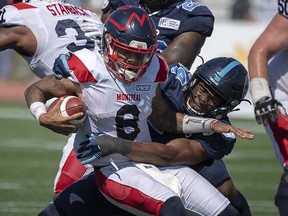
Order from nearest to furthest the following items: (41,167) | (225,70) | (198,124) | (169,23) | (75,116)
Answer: (75,116), (198,124), (225,70), (169,23), (41,167)

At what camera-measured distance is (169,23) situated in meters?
5.99

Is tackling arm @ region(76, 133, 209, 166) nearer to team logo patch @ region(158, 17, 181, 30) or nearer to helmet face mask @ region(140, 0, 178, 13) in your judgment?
team logo patch @ region(158, 17, 181, 30)

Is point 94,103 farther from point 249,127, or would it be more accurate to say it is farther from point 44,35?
point 249,127

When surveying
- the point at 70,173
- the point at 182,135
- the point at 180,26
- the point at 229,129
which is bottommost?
the point at 70,173

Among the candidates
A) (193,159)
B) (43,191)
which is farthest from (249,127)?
(193,159)

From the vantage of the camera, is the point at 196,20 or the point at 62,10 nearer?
the point at 62,10

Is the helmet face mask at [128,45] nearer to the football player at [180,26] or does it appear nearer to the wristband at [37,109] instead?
the wristband at [37,109]

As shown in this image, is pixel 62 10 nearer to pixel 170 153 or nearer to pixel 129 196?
pixel 170 153

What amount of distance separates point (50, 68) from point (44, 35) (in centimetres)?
22

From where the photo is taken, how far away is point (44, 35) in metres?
5.71

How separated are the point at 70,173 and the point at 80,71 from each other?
119 cm

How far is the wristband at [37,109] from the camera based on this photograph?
15.1ft

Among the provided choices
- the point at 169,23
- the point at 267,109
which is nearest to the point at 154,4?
the point at 169,23

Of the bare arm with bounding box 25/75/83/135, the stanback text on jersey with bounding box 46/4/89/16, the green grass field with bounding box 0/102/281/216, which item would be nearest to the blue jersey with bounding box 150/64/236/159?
the bare arm with bounding box 25/75/83/135
